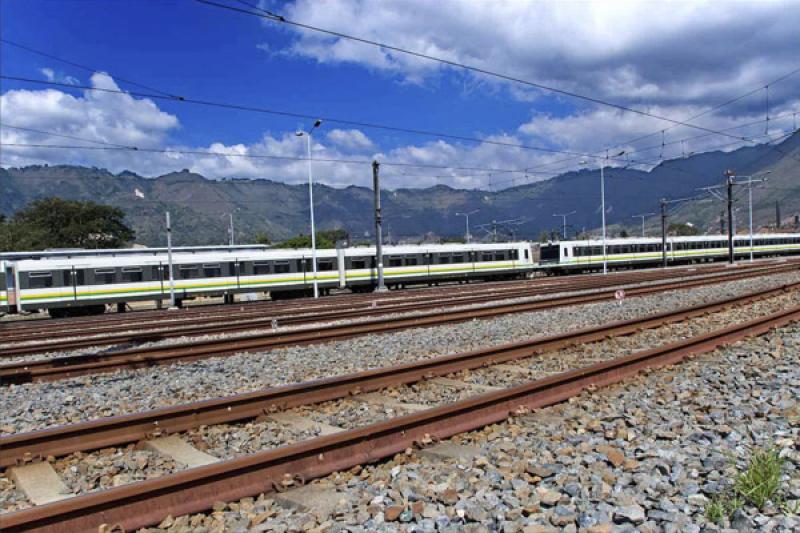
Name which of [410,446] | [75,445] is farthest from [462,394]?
[75,445]

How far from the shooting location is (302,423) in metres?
7.62

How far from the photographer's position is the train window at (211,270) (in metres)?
36.2

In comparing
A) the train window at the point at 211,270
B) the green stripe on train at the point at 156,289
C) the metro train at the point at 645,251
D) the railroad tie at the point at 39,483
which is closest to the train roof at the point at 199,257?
the train window at the point at 211,270

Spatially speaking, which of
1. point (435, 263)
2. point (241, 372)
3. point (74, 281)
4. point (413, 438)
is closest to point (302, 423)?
point (413, 438)

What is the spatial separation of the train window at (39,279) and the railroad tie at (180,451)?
28869mm

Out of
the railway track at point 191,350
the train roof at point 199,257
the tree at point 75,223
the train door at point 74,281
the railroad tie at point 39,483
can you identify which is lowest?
the railroad tie at point 39,483

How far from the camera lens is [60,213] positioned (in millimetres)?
98000

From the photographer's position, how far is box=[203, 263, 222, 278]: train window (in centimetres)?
3619

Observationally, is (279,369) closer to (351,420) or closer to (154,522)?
(351,420)

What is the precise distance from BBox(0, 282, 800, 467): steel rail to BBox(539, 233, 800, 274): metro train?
157 ft

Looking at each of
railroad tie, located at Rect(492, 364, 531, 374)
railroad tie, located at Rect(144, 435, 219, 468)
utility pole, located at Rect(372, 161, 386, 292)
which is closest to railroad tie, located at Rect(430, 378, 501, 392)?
railroad tie, located at Rect(492, 364, 531, 374)

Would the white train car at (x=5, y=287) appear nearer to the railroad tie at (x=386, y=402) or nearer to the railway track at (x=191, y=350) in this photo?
the railway track at (x=191, y=350)

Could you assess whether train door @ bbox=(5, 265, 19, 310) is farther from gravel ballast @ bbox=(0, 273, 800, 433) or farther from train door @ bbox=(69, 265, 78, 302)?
gravel ballast @ bbox=(0, 273, 800, 433)

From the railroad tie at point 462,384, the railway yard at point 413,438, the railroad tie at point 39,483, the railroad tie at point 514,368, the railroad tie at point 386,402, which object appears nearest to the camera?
the railway yard at point 413,438
